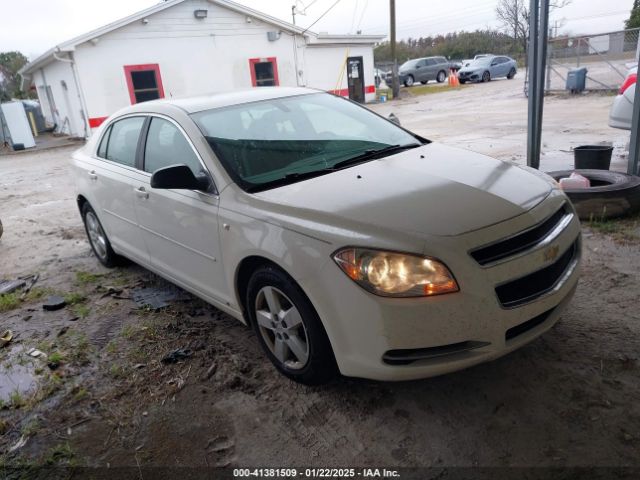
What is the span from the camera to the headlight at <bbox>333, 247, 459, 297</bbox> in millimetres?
2227

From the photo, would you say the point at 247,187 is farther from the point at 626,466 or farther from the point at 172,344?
the point at 626,466

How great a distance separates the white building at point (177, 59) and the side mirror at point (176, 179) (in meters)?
13.7

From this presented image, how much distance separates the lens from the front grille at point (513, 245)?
7.46 ft

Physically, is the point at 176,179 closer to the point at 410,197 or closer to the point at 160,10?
the point at 410,197

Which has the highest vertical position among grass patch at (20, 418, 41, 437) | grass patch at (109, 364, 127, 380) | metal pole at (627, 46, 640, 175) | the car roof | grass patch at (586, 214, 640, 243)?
the car roof

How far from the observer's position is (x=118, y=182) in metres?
4.14

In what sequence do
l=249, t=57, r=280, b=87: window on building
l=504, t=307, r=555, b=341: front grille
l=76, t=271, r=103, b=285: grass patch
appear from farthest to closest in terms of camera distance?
1. l=249, t=57, r=280, b=87: window on building
2. l=76, t=271, r=103, b=285: grass patch
3. l=504, t=307, r=555, b=341: front grille

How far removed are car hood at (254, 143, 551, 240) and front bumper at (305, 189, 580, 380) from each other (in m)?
0.14

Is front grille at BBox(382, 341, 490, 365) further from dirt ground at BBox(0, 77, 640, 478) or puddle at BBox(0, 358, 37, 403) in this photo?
puddle at BBox(0, 358, 37, 403)

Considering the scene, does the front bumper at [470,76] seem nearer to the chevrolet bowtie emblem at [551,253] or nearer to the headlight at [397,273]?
the chevrolet bowtie emblem at [551,253]

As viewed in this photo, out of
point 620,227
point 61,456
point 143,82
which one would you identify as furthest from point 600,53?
point 61,456

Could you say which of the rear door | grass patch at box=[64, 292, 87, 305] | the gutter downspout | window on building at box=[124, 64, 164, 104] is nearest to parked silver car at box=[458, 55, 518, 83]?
window on building at box=[124, 64, 164, 104]

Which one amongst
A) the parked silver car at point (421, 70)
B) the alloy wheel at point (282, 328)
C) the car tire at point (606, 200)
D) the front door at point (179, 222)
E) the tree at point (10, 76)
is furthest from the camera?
→ the parked silver car at point (421, 70)

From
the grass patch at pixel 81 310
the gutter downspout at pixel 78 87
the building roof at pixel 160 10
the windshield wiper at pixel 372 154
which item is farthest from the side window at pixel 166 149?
the gutter downspout at pixel 78 87
